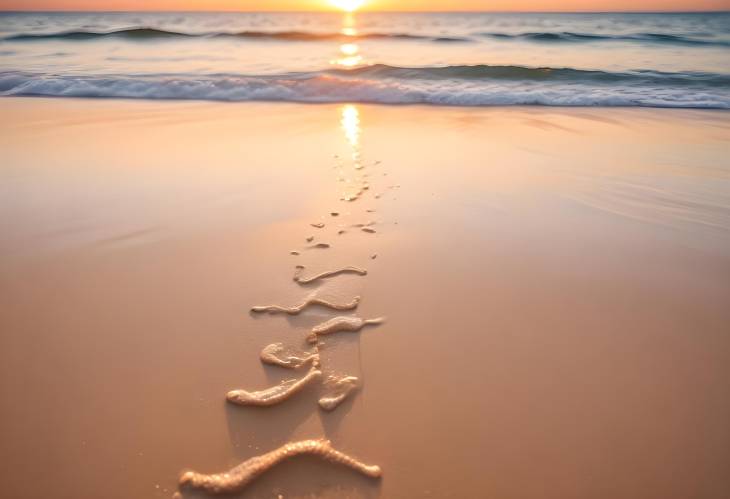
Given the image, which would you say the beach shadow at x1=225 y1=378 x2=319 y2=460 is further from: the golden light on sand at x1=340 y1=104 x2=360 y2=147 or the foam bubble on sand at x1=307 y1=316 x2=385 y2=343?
the golden light on sand at x1=340 y1=104 x2=360 y2=147

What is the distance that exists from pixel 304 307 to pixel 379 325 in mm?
299

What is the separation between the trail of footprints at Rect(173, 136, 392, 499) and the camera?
1109 mm

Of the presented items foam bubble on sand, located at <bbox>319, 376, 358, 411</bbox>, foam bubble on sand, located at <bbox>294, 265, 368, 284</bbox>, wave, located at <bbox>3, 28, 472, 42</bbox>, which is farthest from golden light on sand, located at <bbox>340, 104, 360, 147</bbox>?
wave, located at <bbox>3, 28, 472, 42</bbox>

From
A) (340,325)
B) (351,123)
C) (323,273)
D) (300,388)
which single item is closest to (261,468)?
(300,388)

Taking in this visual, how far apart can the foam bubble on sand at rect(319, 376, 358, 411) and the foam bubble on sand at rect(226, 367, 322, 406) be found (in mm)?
77

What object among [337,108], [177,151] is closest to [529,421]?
[177,151]

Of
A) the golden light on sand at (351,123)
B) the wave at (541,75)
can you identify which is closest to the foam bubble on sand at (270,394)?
the golden light on sand at (351,123)

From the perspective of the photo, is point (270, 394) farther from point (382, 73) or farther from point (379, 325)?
point (382, 73)

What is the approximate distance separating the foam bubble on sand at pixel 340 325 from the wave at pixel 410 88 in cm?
519

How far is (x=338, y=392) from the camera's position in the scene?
139cm

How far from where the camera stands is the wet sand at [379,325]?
46.4 inches

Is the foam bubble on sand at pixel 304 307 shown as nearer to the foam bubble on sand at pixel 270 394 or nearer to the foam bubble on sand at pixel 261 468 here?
the foam bubble on sand at pixel 270 394

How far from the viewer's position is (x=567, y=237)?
2.38 metres

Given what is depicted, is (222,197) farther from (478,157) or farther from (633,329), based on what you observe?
(633,329)
